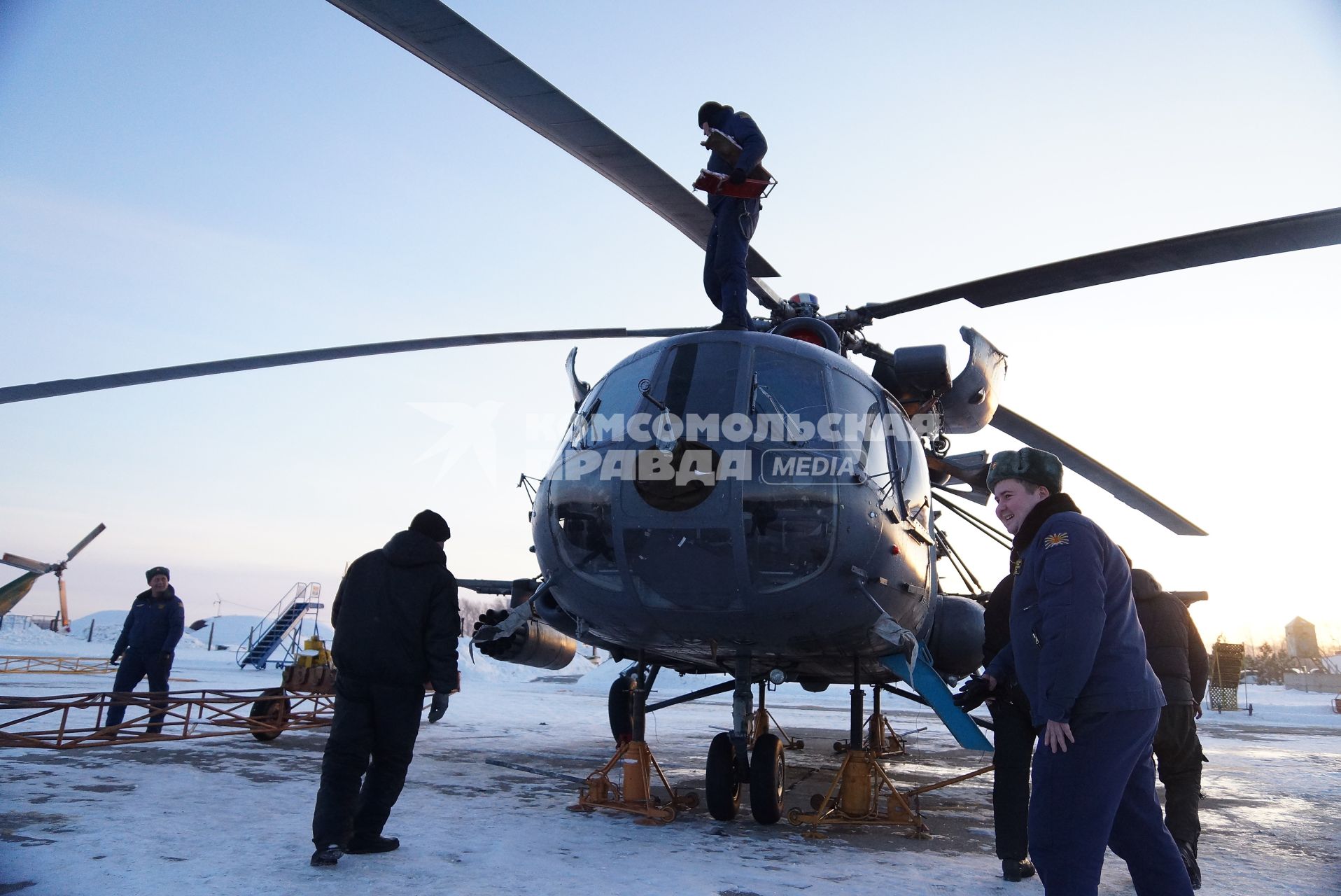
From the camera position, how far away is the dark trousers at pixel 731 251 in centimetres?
582

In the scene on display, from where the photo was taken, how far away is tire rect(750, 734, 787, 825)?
5059 mm

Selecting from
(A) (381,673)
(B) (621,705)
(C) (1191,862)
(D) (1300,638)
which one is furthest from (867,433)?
(D) (1300,638)

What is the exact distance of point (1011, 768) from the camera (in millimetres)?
4551

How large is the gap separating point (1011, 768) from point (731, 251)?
3.68 m

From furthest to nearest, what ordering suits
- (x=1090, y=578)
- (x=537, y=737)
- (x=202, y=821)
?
(x=537, y=737), (x=202, y=821), (x=1090, y=578)

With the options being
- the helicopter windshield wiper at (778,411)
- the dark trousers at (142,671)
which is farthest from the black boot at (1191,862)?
the dark trousers at (142,671)

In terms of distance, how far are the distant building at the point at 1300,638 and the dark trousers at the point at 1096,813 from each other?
101915 millimetres

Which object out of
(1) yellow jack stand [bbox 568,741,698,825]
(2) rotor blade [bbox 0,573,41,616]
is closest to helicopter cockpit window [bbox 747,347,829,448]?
(1) yellow jack stand [bbox 568,741,698,825]

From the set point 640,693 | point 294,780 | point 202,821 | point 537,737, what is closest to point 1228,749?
point 537,737

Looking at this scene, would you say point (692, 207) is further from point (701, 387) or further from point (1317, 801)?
point (1317, 801)

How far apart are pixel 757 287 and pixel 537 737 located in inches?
247

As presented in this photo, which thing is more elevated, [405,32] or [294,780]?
[405,32]

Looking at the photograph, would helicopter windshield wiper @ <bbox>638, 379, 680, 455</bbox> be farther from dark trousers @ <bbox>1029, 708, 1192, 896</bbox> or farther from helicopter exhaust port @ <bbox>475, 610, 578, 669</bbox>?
dark trousers @ <bbox>1029, 708, 1192, 896</bbox>

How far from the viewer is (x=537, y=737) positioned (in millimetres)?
10461
